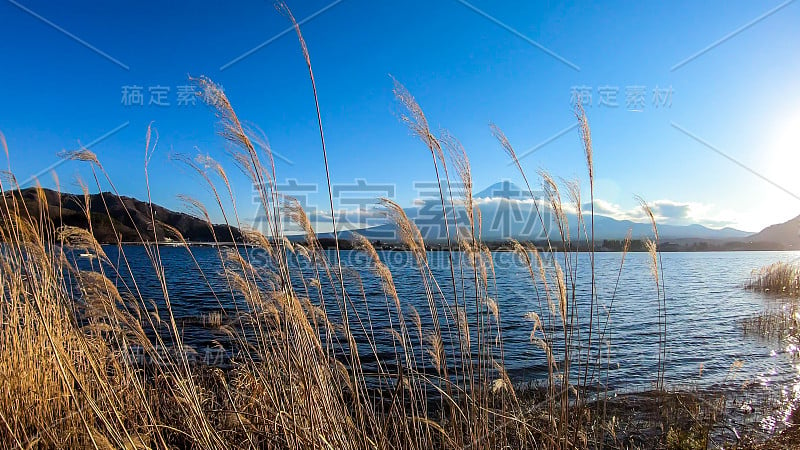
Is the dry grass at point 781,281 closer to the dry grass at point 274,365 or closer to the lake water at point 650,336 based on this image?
the lake water at point 650,336

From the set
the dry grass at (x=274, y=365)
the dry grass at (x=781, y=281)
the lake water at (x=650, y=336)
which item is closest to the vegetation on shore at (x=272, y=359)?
the dry grass at (x=274, y=365)

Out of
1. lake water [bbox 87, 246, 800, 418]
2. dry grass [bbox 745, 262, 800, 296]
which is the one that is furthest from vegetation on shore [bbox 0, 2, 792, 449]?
dry grass [bbox 745, 262, 800, 296]

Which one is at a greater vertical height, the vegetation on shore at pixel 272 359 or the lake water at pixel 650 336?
the vegetation on shore at pixel 272 359

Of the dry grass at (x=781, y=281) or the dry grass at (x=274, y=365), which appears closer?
the dry grass at (x=274, y=365)

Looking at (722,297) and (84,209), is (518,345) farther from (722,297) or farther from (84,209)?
(722,297)

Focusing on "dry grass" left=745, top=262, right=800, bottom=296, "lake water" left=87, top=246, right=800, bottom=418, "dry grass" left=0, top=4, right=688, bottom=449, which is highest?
"dry grass" left=0, top=4, right=688, bottom=449

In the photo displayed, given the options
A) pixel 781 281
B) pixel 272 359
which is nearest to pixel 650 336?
pixel 272 359

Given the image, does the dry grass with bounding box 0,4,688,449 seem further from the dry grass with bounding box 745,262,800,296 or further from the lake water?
the dry grass with bounding box 745,262,800,296

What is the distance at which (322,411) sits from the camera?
7.49 ft

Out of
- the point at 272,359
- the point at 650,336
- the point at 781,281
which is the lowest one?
the point at 650,336

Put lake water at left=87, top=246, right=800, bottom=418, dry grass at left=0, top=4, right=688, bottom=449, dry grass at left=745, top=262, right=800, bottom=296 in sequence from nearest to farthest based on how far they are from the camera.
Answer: dry grass at left=0, top=4, right=688, bottom=449, lake water at left=87, top=246, right=800, bottom=418, dry grass at left=745, top=262, right=800, bottom=296

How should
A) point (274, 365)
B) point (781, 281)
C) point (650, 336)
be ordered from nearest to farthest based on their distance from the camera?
point (274, 365), point (650, 336), point (781, 281)

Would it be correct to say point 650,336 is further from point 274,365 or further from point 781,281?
point 781,281

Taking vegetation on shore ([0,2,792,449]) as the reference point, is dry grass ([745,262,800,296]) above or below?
below
